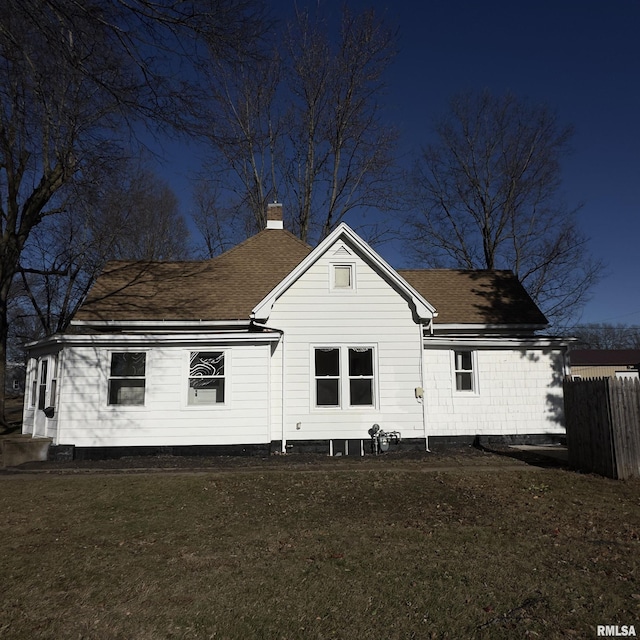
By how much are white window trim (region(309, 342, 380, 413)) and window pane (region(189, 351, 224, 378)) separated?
2410 millimetres

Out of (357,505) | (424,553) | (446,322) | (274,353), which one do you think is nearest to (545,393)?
(446,322)

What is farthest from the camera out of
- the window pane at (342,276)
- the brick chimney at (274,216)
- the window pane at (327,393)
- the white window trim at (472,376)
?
the brick chimney at (274,216)

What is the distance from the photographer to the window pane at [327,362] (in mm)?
13960

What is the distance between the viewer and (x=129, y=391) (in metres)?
13.6

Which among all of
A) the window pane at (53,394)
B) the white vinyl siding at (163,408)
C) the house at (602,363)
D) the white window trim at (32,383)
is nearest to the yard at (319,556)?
the white vinyl siding at (163,408)

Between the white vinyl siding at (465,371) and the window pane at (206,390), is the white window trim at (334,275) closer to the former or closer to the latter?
the white vinyl siding at (465,371)

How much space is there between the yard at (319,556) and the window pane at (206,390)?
3.55 metres

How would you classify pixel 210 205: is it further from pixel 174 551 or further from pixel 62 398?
pixel 174 551

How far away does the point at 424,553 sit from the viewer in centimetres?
603

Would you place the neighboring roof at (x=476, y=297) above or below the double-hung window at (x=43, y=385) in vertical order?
above

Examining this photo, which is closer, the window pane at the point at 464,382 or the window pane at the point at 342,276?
the window pane at the point at 342,276

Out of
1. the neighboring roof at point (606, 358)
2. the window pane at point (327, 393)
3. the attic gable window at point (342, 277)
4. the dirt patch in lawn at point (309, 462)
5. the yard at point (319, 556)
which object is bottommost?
the yard at point (319, 556)

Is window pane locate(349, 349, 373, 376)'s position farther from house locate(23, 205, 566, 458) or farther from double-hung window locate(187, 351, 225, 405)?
double-hung window locate(187, 351, 225, 405)

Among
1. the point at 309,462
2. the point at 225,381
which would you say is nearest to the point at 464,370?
the point at 309,462
